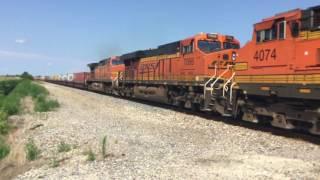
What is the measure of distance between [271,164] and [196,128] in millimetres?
6310

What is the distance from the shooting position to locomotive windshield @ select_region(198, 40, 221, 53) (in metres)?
20.8

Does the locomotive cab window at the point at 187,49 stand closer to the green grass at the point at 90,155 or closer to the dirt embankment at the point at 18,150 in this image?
the dirt embankment at the point at 18,150

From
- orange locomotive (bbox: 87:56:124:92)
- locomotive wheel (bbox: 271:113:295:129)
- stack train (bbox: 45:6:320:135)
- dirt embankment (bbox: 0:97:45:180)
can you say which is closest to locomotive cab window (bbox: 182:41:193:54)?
stack train (bbox: 45:6:320:135)

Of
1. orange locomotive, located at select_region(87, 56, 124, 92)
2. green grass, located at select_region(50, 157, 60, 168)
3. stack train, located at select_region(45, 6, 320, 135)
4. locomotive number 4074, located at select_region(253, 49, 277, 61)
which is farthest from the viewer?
orange locomotive, located at select_region(87, 56, 124, 92)

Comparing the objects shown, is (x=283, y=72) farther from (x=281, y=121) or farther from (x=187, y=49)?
(x=187, y=49)

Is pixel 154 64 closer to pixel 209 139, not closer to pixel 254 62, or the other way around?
pixel 254 62

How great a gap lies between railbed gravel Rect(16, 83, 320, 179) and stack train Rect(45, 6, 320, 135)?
0.73 meters

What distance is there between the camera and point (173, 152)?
34.6ft

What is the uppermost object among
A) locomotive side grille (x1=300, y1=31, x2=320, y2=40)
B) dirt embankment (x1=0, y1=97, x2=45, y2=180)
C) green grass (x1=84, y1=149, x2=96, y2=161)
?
locomotive side grille (x1=300, y1=31, x2=320, y2=40)

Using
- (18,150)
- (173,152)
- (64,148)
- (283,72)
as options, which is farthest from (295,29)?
(18,150)

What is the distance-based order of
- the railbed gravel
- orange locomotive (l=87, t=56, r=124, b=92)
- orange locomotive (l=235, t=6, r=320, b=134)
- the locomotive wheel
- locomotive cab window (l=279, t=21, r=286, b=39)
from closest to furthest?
the railbed gravel < orange locomotive (l=235, t=6, r=320, b=134) < the locomotive wheel < locomotive cab window (l=279, t=21, r=286, b=39) < orange locomotive (l=87, t=56, r=124, b=92)

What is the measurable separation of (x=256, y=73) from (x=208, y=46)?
6604 mm

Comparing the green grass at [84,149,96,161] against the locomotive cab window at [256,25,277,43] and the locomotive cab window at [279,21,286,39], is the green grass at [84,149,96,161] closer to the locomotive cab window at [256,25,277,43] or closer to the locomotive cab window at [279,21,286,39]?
the locomotive cab window at [279,21,286,39]

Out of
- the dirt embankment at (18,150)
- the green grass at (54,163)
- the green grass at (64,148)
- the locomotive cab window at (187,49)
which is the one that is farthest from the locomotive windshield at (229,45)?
the green grass at (54,163)
